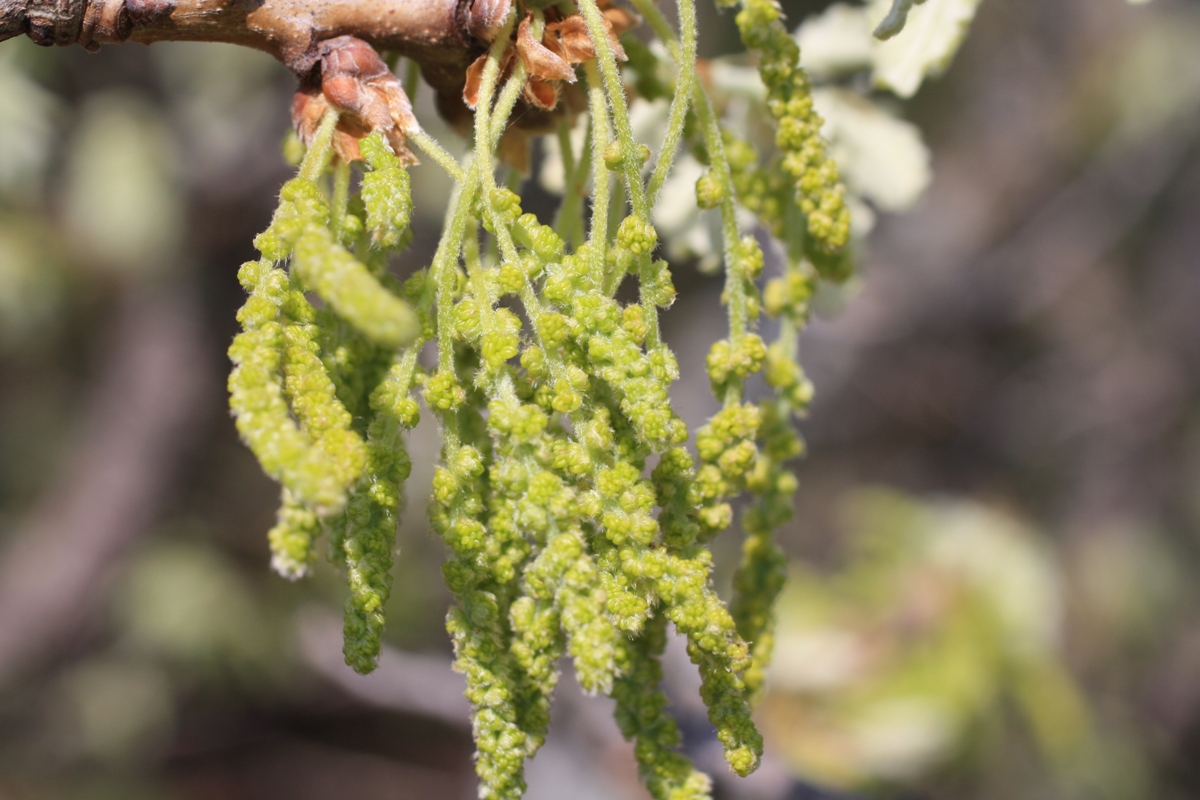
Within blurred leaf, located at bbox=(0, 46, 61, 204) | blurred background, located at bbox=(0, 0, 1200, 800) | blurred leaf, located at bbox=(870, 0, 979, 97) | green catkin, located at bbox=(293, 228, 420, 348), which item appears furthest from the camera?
blurred background, located at bbox=(0, 0, 1200, 800)

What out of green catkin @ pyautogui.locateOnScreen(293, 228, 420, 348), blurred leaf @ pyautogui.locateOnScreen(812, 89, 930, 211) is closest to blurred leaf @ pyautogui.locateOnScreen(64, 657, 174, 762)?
blurred leaf @ pyautogui.locateOnScreen(812, 89, 930, 211)

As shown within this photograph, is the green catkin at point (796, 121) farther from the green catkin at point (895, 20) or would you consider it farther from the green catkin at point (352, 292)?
the green catkin at point (352, 292)

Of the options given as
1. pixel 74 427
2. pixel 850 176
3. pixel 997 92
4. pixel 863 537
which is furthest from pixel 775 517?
pixel 997 92

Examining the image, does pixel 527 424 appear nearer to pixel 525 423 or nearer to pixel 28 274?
pixel 525 423

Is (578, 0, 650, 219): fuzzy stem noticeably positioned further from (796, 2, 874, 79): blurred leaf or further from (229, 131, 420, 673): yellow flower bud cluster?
(796, 2, 874, 79): blurred leaf

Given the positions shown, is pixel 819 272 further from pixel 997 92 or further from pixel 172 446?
pixel 997 92

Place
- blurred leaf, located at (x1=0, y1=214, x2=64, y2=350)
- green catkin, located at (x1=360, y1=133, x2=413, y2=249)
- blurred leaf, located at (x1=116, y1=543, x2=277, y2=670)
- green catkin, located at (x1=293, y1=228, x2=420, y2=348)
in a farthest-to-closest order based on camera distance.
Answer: blurred leaf, located at (x1=116, y1=543, x2=277, y2=670) < blurred leaf, located at (x1=0, y1=214, x2=64, y2=350) < green catkin, located at (x1=360, y1=133, x2=413, y2=249) < green catkin, located at (x1=293, y1=228, x2=420, y2=348)

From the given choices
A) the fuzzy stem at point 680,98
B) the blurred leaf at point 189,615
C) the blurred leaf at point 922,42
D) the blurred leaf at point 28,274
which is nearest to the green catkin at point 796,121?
the fuzzy stem at point 680,98
